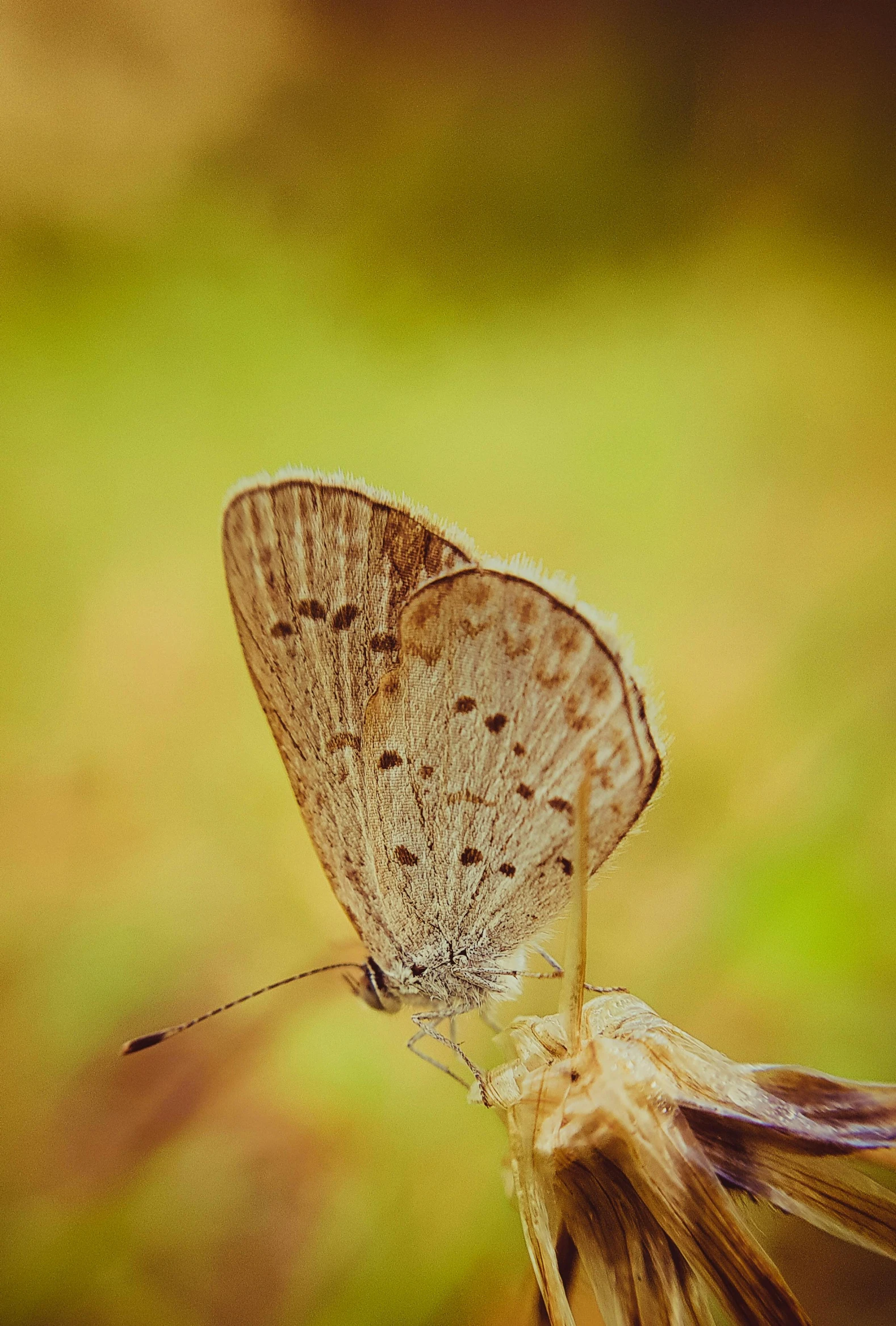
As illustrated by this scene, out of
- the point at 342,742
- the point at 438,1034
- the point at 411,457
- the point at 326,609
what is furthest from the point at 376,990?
the point at 411,457

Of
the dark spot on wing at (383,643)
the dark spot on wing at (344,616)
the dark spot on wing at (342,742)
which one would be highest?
the dark spot on wing at (344,616)

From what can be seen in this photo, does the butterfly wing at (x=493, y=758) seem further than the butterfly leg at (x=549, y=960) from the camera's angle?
No

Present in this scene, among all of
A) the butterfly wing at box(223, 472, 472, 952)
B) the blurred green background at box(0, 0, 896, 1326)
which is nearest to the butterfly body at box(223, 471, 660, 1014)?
the butterfly wing at box(223, 472, 472, 952)

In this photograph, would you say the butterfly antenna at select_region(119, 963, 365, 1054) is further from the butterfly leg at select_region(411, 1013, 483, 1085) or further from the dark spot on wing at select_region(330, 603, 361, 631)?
the dark spot on wing at select_region(330, 603, 361, 631)

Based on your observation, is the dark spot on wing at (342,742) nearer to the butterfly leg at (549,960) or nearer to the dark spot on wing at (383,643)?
the dark spot on wing at (383,643)

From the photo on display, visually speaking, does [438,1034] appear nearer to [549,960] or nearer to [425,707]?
[549,960]

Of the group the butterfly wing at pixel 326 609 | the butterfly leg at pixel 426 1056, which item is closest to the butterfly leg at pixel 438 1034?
the butterfly leg at pixel 426 1056

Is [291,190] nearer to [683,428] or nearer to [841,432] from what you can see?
[683,428]
